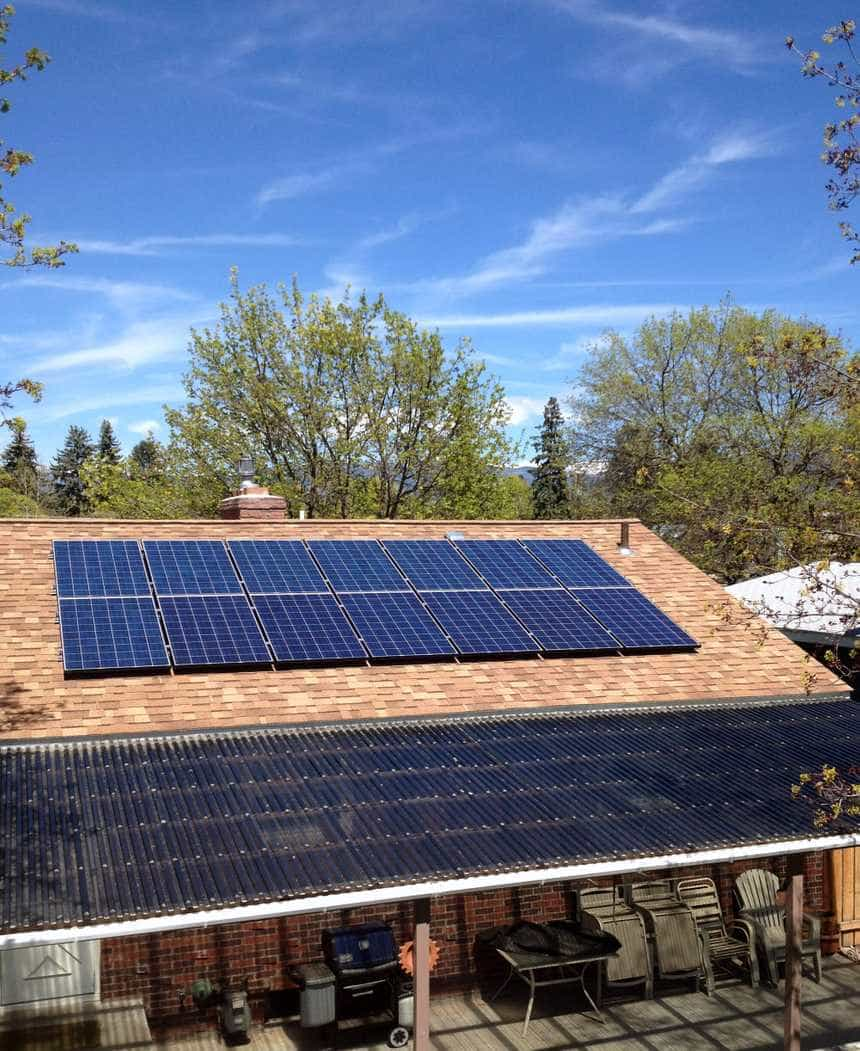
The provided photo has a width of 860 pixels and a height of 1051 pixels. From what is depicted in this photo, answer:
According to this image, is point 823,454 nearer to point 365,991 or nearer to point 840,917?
point 840,917

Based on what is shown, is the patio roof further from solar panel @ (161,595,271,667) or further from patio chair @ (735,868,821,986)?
patio chair @ (735,868,821,986)

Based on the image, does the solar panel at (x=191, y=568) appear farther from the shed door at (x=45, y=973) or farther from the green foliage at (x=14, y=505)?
the green foliage at (x=14, y=505)

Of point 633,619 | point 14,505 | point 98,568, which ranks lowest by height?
point 633,619

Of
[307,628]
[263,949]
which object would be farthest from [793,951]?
[307,628]

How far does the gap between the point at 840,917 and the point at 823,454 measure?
28.7 meters

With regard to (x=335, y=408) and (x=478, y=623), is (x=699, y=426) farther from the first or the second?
(x=478, y=623)

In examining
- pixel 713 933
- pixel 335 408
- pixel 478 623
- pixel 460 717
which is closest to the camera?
pixel 460 717

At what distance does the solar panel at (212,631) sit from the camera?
12.1 m

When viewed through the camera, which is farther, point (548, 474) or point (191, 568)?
point (548, 474)

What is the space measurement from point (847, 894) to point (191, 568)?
10047 mm

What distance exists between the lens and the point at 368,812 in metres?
9.23

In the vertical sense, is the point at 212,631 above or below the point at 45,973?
above

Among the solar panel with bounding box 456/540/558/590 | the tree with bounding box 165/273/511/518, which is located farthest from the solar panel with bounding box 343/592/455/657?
the tree with bounding box 165/273/511/518

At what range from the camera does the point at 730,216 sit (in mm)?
37906
